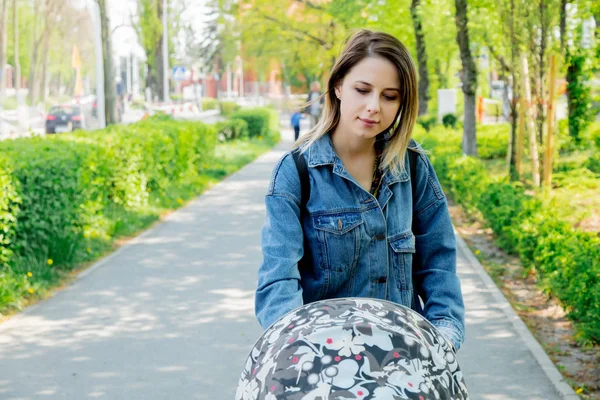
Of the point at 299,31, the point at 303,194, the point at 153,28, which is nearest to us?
the point at 303,194

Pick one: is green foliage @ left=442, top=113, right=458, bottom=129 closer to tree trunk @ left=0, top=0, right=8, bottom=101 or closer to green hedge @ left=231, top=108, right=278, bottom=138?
green hedge @ left=231, top=108, right=278, bottom=138

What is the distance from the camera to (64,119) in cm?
3572

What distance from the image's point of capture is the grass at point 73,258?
804 cm

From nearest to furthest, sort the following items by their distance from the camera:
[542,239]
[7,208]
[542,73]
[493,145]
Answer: [7,208] → [542,239] → [542,73] → [493,145]

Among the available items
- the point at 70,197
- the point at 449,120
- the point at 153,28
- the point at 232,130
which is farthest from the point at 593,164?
the point at 153,28

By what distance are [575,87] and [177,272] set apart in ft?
41.4

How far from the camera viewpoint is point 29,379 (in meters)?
6.13

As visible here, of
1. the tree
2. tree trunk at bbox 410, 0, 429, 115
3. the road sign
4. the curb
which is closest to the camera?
the curb

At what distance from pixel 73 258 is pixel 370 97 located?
7632mm

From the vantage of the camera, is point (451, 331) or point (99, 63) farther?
point (99, 63)

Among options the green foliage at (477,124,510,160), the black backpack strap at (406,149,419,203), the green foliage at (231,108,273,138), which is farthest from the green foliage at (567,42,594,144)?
the black backpack strap at (406,149,419,203)

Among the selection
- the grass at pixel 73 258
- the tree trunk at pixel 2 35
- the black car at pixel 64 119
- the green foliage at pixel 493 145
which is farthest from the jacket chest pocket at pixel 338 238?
the tree trunk at pixel 2 35

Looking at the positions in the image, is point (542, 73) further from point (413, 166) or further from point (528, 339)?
point (413, 166)

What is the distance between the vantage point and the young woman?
254 centimetres
